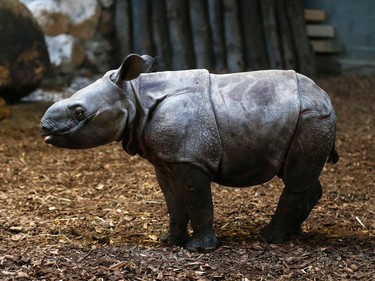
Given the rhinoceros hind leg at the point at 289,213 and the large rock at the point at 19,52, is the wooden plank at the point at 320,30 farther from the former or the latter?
the rhinoceros hind leg at the point at 289,213

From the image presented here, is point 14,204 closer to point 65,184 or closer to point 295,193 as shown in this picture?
point 65,184

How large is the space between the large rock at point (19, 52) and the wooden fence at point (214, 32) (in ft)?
6.70

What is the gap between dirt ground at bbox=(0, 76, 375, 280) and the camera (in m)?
4.16

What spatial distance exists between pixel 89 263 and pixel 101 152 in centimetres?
361

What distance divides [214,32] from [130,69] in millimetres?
6684

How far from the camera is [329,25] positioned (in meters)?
11.9

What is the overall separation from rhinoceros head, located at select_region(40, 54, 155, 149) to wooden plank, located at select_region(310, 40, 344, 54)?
25.9 feet

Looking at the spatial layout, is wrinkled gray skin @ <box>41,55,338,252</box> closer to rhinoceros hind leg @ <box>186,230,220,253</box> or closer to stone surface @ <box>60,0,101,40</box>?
rhinoceros hind leg @ <box>186,230,220,253</box>

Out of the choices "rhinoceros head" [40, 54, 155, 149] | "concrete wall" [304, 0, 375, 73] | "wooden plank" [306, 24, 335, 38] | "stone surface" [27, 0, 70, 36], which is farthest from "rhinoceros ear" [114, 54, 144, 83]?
"concrete wall" [304, 0, 375, 73]

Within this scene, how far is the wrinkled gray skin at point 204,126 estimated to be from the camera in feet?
14.2

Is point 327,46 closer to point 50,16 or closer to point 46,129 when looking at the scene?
point 50,16

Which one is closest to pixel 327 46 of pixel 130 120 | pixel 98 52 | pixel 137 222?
pixel 98 52

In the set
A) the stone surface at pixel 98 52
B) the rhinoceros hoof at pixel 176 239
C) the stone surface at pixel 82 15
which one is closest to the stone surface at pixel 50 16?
the stone surface at pixel 82 15

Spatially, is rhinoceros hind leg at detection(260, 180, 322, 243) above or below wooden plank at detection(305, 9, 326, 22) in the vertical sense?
above
